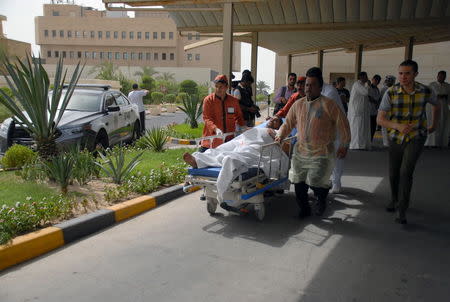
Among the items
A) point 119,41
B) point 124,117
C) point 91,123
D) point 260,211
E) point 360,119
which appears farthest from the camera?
point 119,41

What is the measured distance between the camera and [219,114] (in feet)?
21.3

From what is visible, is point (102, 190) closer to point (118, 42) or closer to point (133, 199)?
point (133, 199)

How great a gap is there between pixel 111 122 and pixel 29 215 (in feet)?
17.9

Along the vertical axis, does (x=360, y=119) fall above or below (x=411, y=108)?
below

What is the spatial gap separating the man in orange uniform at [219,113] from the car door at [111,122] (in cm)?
391

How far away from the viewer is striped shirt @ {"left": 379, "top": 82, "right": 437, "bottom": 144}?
5.07m

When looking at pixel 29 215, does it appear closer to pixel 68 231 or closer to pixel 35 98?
pixel 68 231

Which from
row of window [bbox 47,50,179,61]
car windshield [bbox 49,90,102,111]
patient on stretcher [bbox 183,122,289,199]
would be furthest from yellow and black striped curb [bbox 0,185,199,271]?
row of window [bbox 47,50,179,61]

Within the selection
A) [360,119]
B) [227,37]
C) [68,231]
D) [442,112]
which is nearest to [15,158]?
[68,231]

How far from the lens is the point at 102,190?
6.24m

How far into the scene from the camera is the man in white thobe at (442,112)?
1113 cm

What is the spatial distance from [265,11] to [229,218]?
8395 millimetres

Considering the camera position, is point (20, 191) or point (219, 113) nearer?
point (20, 191)

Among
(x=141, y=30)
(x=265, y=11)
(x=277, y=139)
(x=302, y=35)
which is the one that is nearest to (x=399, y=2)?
(x=265, y=11)
